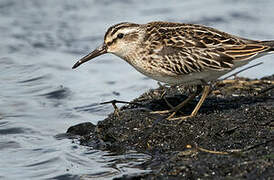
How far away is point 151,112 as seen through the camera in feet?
31.1

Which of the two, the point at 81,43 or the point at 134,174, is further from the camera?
the point at 81,43

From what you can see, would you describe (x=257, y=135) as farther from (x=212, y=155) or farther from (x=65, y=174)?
(x=65, y=174)

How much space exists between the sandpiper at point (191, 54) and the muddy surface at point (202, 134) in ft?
1.51

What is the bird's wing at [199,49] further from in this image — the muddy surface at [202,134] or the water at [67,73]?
the water at [67,73]

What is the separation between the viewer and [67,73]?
13.4 m

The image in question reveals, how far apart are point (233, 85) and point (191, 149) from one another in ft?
10.5

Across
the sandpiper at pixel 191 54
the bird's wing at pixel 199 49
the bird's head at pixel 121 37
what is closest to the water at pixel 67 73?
the sandpiper at pixel 191 54

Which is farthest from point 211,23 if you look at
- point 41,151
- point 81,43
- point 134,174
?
point 134,174

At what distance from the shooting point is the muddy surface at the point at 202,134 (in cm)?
708

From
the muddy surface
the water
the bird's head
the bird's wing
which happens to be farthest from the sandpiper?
the water

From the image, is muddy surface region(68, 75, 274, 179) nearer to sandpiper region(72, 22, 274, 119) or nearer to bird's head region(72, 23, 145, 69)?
sandpiper region(72, 22, 274, 119)

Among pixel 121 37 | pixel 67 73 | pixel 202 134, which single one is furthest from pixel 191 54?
pixel 67 73

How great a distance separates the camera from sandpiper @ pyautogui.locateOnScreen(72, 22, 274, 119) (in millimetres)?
9016

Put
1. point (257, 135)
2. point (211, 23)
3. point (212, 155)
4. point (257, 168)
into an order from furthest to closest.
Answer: point (211, 23)
point (257, 135)
point (212, 155)
point (257, 168)
